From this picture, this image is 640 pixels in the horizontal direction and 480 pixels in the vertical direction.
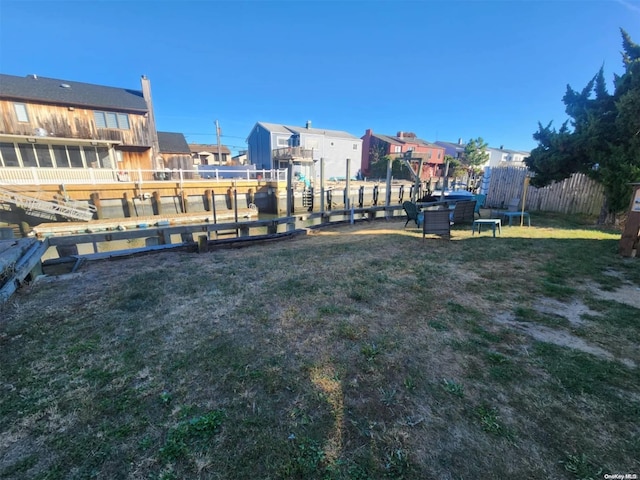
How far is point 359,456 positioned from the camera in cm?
161

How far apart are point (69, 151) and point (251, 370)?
22.7 meters

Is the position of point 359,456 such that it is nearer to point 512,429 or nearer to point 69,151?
point 512,429

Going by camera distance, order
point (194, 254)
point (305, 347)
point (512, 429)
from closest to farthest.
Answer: point (512, 429) < point (305, 347) < point (194, 254)

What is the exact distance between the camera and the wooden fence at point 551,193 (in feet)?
32.8

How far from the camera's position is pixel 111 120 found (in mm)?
19172

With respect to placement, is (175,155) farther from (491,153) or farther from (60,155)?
(491,153)

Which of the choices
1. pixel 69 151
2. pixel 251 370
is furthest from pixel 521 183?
A: pixel 69 151

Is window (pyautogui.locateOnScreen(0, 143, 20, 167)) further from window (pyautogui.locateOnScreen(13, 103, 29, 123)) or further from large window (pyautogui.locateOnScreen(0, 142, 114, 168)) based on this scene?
window (pyautogui.locateOnScreen(13, 103, 29, 123))

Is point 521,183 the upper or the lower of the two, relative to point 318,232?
upper

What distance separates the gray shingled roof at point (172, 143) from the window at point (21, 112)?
10124 mm

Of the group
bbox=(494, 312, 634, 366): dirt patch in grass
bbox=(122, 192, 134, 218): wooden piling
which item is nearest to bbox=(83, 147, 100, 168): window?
bbox=(122, 192, 134, 218): wooden piling

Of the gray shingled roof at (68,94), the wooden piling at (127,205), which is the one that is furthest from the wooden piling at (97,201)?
the gray shingled roof at (68,94)

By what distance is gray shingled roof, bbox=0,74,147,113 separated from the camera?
1695cm

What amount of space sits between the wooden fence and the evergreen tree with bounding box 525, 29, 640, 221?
1.53 m
